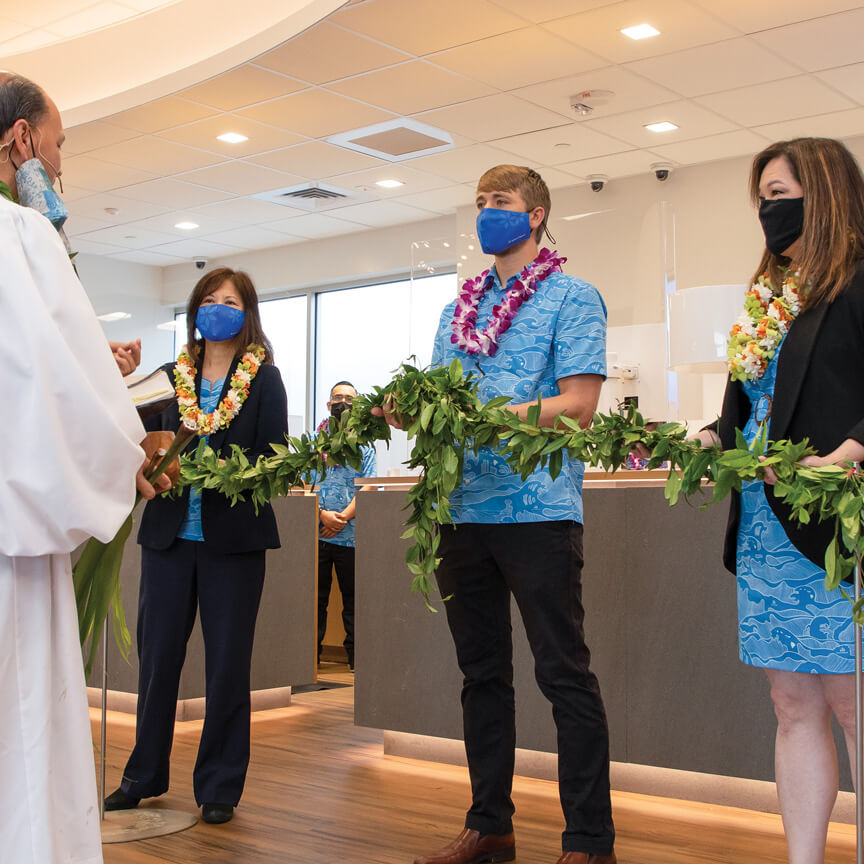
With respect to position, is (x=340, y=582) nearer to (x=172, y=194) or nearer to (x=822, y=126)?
(x=172, y=194)

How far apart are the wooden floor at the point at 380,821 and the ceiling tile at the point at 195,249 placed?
313 inches

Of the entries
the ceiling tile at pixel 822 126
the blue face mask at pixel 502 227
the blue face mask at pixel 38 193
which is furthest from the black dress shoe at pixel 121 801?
the ceiling tile at pixel 822 126

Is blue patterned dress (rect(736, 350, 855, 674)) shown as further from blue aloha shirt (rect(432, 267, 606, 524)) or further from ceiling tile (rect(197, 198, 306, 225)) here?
ceiling tile (rect(197, 198, 306, 225))

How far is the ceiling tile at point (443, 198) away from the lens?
925cm

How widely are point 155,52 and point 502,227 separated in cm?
518

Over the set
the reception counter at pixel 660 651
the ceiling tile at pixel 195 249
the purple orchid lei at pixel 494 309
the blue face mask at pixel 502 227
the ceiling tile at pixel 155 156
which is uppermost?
the ceiling tile at pixel 155 156

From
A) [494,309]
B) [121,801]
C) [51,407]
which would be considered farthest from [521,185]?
[121,801]

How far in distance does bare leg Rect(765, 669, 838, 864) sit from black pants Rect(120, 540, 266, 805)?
5.34 ft


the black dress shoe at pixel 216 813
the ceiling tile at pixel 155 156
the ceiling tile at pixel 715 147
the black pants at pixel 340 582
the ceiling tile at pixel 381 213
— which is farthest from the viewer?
the ceiling tile at pixel 381 213

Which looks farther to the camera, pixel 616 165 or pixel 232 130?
pixel 616 165

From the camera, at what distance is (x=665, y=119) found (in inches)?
291

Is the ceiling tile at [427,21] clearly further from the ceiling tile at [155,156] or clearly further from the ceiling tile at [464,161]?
the ceiling tile at [155,156]

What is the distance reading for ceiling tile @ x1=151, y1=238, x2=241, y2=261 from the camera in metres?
11.4

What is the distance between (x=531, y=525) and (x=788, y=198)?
90 centimetres
